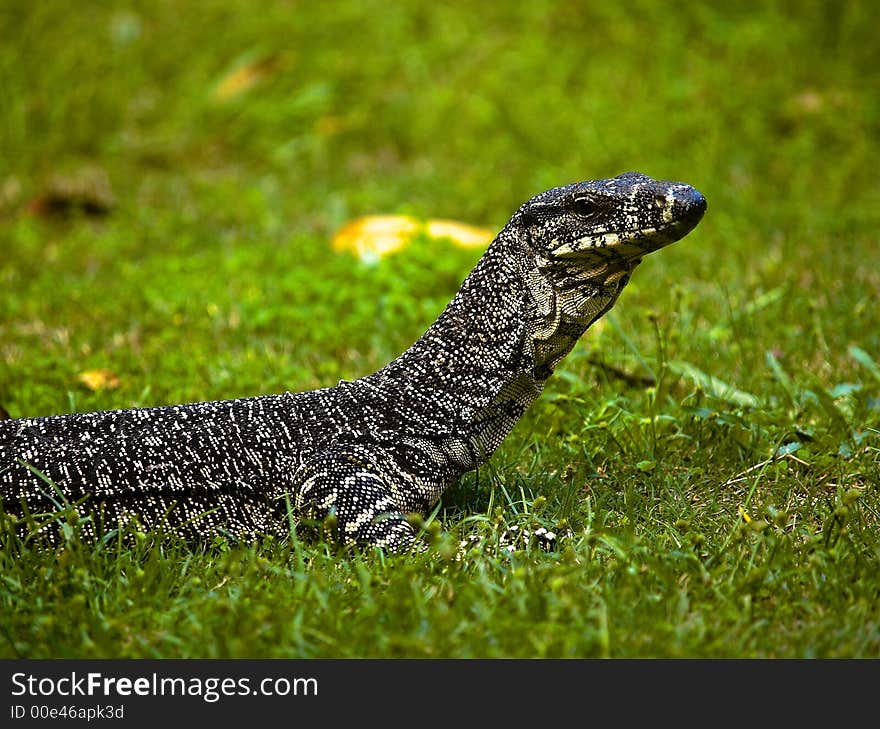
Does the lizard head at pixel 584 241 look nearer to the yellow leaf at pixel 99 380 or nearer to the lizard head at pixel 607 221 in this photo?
the lizard head at pixel 607 221

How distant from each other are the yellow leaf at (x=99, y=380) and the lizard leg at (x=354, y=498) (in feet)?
7.13

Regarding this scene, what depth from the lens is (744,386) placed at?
5953 millimetres

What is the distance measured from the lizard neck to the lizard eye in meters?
0.25

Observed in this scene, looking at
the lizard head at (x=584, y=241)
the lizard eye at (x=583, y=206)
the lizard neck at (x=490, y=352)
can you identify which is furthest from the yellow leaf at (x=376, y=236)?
the lizard eye at (x=583, y=206)

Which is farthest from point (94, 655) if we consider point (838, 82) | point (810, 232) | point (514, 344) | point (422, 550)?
point (838, 82)

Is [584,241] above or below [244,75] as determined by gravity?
below

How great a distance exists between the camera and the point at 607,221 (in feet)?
14.0

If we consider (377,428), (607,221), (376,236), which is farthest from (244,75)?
(607,221)

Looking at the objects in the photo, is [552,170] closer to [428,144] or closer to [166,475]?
[428,144]

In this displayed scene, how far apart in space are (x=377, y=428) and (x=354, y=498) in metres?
0.37

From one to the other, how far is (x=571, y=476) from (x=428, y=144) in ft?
21.4

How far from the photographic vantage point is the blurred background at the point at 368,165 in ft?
22.9

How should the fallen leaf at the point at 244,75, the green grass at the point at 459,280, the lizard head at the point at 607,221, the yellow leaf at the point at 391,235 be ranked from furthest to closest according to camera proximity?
the fallen leaf at the point at 244,75
the yellow leaf at the point at 391,235
the lizard head at the point at 607,221
the green grass at the point at 459,280

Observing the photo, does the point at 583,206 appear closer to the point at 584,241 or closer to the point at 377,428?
the point at 584,241
